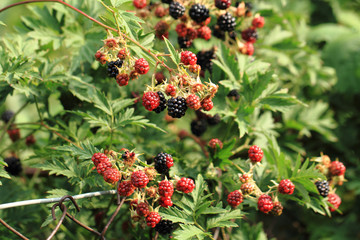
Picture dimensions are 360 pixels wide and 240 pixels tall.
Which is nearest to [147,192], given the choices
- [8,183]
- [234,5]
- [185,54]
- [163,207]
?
[163,207]

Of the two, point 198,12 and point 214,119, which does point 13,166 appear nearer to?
point 214,119

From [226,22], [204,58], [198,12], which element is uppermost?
[198,12]

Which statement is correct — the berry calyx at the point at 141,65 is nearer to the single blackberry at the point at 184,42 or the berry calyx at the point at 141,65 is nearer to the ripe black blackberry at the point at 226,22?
the single blackberry at the point at 184,42

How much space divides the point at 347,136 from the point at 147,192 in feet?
8.00

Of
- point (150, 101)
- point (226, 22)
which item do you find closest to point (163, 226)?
point (150, 101)

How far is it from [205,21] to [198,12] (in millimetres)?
162

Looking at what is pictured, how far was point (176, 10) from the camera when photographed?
212 centimetres

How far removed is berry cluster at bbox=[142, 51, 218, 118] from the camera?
5.41 ft

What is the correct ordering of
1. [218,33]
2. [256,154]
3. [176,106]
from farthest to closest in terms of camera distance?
[218,33], [256,154], [176,106]

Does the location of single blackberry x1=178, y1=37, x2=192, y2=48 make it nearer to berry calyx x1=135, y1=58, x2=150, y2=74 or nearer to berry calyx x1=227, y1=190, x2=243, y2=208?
berry calyx x1=135, y1=58, x2=150, y2=74

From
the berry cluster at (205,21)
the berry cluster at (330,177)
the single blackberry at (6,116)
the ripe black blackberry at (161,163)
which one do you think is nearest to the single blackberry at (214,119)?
the berry cluster at (205,21)

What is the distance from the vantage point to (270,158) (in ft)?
7.28

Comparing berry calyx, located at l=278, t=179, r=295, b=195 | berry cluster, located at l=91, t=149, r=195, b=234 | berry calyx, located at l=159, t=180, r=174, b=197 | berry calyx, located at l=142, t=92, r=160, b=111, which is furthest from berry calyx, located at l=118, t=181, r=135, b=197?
berry calyx, located at l=278, t=179, r=295, b=195

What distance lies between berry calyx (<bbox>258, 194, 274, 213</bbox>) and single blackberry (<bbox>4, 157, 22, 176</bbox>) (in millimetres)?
1697
